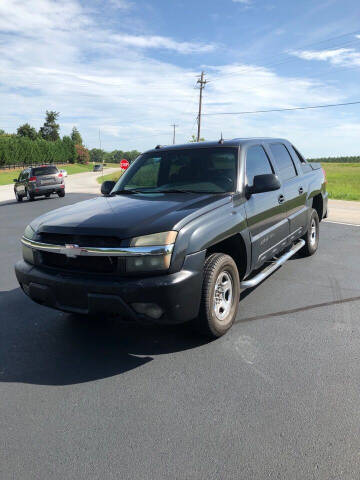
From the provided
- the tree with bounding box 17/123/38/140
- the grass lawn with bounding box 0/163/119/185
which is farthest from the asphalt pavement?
the tree with bounding box 17/123/38/140

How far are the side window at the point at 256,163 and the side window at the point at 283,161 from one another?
0.34 m

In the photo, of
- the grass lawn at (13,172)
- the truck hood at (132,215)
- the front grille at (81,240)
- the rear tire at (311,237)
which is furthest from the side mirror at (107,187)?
the grass lawn at (13,172)

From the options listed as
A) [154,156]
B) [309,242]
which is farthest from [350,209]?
[154,156]

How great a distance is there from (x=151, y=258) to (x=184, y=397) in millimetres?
997

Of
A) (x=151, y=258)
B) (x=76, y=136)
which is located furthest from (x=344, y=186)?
(x=76, y=136)

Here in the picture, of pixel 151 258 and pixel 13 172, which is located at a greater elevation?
pixel 151 258

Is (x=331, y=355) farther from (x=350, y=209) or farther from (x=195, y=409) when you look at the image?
(x=350, y=209)

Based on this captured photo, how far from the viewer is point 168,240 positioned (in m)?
3.01

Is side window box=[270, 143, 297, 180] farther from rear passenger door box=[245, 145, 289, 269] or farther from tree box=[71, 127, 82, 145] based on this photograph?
tree box=[71, 127, 82, 145]

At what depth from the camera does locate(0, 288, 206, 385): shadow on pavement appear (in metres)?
3.15

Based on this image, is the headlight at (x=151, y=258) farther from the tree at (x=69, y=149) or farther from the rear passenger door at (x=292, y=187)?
the tree at (x=69, y=149)

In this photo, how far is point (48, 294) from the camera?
329cm

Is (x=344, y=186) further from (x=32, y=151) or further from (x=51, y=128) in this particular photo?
(x=51, y=128)

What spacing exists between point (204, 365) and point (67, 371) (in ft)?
3.51
